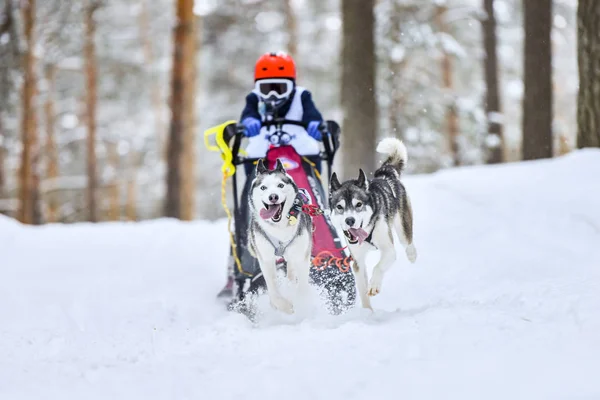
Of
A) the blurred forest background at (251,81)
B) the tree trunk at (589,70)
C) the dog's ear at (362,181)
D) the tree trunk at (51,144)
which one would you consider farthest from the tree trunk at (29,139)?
the dog's ear at (362,181)

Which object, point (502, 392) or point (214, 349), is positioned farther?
point (214, 349)

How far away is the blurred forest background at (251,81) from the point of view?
8.48m

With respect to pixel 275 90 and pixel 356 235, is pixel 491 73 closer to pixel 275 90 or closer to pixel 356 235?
pixel 275 90

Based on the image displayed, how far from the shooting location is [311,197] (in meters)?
4.04

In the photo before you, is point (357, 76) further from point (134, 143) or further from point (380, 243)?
point (134, 143)

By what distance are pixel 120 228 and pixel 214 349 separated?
15.7 ft

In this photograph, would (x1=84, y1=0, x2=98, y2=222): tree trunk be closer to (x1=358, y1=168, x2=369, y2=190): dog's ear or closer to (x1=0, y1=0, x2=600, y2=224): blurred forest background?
(x1=0, y1=0, x2=600, y2=224): blurred forest background

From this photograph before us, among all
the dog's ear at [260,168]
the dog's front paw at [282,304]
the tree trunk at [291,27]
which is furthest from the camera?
the tree trunk at [291,27]

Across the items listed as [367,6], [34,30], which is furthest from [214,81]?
[367,6]

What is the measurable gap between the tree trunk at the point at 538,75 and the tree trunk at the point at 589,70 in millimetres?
1970

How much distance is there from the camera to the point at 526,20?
859 cm

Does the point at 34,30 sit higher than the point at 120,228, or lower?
higher

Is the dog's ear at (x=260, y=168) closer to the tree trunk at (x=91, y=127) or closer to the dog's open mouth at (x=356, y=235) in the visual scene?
the dog's open mouth at (x=356, y=235)

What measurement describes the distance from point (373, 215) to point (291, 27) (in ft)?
45.2
